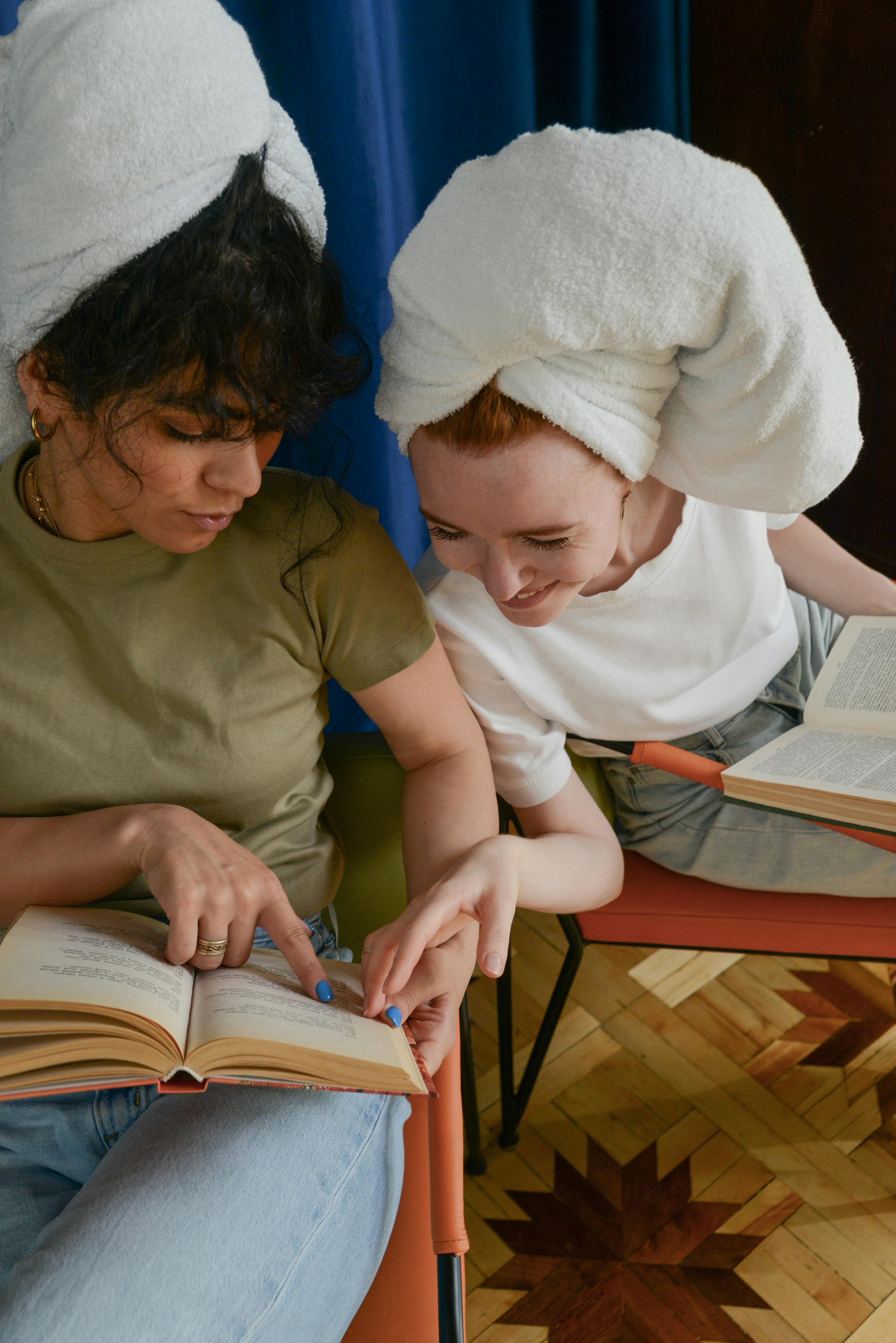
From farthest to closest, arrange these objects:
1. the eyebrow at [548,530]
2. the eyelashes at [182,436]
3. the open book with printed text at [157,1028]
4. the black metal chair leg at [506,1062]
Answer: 1. the black metal chair leg at [506,1062]
2. the eyebrow at [548,530]
3. the eyelashes at [182,436]
4. the open book with printed text at [157,1028]

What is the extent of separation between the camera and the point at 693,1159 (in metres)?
1.54

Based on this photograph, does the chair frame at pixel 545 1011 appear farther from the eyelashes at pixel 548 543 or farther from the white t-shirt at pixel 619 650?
the eyelashes at pixel 548 543

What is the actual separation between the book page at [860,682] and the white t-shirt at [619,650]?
0.31ft

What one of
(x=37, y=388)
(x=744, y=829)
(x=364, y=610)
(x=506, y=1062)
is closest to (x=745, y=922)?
(x=744, y=829)

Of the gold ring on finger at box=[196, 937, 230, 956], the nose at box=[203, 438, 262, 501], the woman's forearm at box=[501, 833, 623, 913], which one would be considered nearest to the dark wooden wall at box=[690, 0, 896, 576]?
the woman's forearm at box=[501, 833, 623, 913]

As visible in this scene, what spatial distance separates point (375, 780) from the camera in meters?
1.23

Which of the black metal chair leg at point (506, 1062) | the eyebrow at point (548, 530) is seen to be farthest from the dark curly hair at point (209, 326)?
the black metal chair leg at point (506, 1062)

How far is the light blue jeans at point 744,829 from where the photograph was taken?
122 centimetres

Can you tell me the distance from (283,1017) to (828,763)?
603mm

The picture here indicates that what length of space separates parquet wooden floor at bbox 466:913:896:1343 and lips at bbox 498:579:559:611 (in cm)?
90

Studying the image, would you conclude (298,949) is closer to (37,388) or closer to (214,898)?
(214,898)

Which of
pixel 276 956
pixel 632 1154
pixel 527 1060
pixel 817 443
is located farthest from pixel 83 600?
pixel 632 1154

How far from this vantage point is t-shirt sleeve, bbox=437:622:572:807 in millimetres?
1196

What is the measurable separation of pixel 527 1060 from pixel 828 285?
129 centimetres
